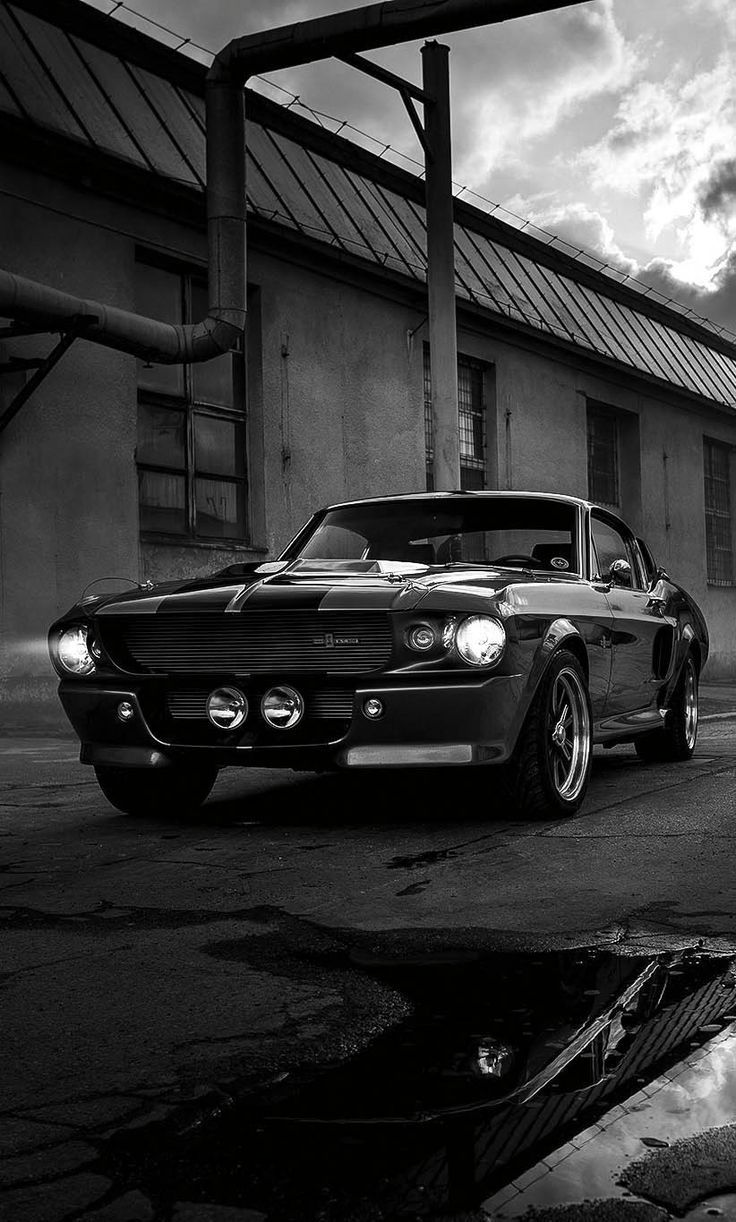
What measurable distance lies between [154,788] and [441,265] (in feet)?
28.5

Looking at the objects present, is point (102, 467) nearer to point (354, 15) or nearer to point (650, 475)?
point (354, 15)

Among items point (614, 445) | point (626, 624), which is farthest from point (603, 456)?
point (626, 624)

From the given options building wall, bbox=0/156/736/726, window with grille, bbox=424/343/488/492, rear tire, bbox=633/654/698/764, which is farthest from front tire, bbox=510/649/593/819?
window with grille, bbox=424/343/488/492

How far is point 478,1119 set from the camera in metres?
2.15

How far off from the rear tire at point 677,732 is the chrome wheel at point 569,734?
183cm

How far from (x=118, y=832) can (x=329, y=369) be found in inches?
464

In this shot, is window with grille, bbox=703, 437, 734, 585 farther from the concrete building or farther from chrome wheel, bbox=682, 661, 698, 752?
chrome wheel, bbox=682, 661, 698, 752

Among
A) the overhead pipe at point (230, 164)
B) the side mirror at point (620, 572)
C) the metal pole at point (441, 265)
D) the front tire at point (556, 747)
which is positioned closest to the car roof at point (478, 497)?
the side mirror at point (620, 572)

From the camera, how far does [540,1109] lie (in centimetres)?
219

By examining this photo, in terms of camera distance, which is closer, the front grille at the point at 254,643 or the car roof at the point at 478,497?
the front grille at the point at 254,643

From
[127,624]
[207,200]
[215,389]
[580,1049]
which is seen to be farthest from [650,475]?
[580,1049]

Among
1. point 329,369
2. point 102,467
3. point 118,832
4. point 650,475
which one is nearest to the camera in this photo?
point 118,832

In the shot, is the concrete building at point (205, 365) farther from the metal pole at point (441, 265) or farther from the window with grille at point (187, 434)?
the metal pole at point (441, 265)

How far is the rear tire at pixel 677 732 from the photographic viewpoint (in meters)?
7.72
